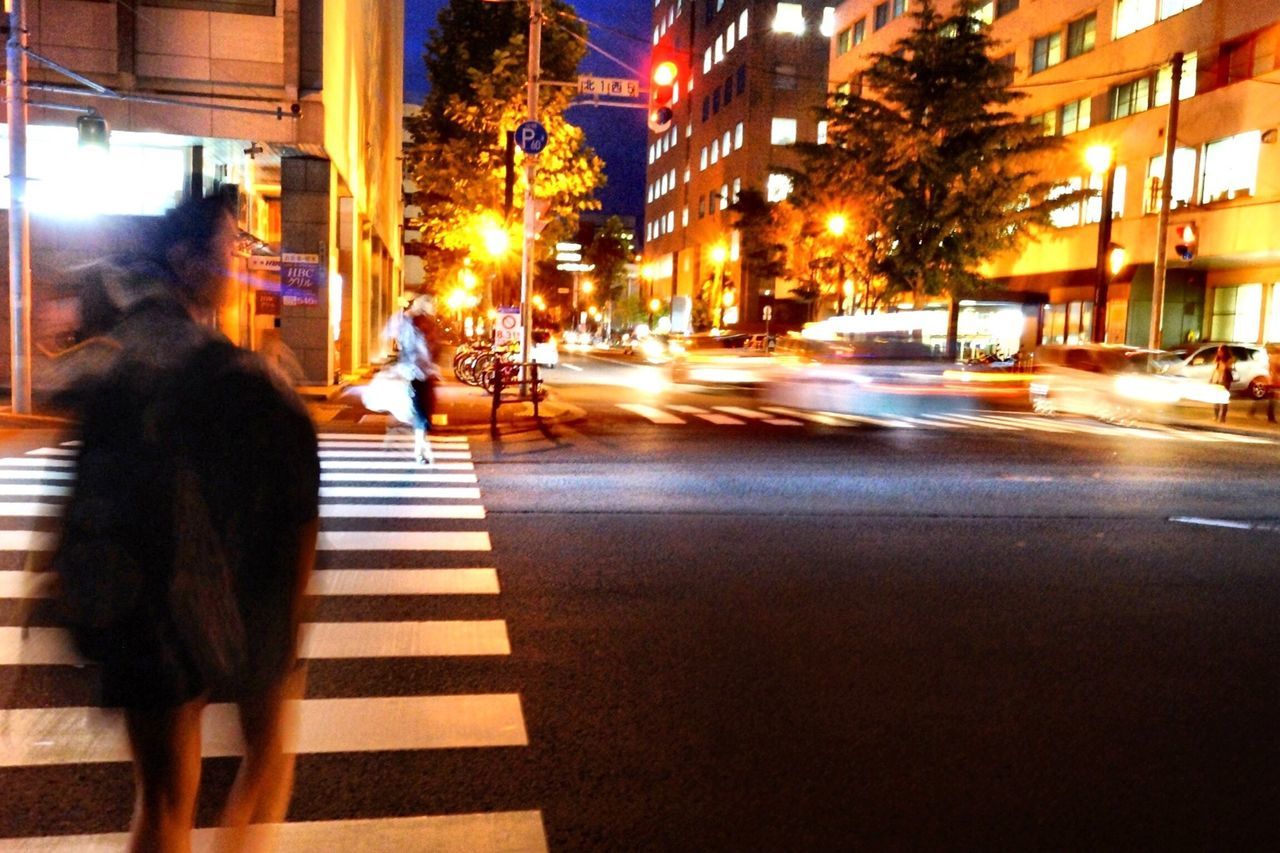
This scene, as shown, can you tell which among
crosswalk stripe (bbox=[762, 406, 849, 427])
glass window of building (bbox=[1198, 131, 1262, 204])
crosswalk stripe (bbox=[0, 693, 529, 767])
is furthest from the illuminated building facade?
glass window of building (bbox=[1198, 131, 1262, 204])

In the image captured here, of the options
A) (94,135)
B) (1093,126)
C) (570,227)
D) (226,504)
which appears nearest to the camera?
(226,504)

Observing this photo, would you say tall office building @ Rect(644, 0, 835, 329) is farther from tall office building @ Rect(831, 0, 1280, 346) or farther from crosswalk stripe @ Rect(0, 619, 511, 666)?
crosswalk stripe @ Rect(0, 619, 511, 666)

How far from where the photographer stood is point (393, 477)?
1192cm

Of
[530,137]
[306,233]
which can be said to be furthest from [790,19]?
[530,137]

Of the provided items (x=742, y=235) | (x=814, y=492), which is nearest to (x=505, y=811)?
(x=814, y=492)

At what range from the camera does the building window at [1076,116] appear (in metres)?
43.7

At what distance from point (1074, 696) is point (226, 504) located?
4.32 metres

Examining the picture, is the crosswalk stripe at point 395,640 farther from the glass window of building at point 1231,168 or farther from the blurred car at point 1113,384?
the glass window of building at point 1231,168

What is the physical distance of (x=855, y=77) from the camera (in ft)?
156

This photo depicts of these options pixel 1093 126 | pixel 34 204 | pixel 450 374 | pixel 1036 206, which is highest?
pixel 1093 126

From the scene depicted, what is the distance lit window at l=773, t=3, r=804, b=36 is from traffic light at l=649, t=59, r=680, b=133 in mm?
62173

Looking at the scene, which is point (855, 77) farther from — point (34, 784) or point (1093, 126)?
point (34, 784)

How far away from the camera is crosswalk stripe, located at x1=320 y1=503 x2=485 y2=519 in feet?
31.2

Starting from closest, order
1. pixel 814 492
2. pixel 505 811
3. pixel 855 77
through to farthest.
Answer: pixel 505 811, pixel 814 492, pixel 855 77
